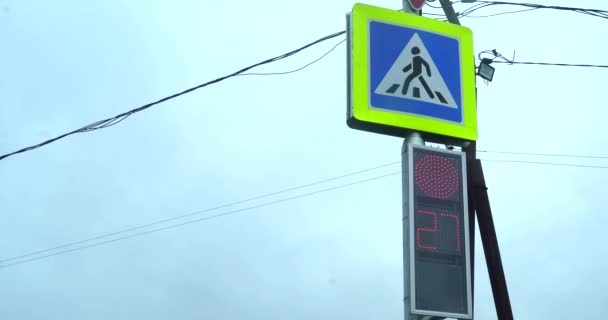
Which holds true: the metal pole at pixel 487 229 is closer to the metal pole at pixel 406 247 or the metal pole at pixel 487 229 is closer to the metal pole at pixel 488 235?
the metal pole at pixel 488 235

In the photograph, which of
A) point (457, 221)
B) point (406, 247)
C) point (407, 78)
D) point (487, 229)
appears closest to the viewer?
point (406, 247)

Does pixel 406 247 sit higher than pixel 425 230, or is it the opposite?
pixel 425 230

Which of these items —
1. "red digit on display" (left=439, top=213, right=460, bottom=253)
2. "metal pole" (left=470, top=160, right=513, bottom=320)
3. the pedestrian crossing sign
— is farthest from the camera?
"metal pole" (left=470, top=160, right=513, bottom=320)

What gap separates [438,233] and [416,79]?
1.22 m

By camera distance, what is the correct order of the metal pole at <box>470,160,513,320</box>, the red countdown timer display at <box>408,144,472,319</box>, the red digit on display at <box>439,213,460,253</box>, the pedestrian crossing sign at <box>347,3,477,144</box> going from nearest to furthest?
the red countdown timer display at <box>408,144,472,319</box>
the red digit on display at <box>439,213,460,253</box>
the pedestrian crossing sign at <box>347,3,477,144</box>
the metal pole at <box>470,160,513,320</box>

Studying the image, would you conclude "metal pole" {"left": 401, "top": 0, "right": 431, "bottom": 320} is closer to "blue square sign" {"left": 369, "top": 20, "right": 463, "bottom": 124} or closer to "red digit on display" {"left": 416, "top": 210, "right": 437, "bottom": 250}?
"red digit on display" {"left": 416, "top": 210, "right": 437, "bottom": 250}

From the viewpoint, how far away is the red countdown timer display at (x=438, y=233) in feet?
17.6

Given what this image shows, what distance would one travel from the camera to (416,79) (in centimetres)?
617

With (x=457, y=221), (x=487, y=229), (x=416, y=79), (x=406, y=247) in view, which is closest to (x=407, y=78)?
(x=416, y=79)

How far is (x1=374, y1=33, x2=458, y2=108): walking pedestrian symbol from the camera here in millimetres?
6062

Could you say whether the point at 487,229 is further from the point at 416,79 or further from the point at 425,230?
the point at 425,230

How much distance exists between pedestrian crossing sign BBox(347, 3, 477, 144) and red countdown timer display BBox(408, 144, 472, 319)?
14.2 inches

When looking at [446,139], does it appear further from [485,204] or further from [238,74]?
[238,74]

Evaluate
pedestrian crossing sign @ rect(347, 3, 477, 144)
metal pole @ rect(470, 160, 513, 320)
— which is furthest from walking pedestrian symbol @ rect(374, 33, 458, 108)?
metal pole @ rect(470, 160, 513, 320)
